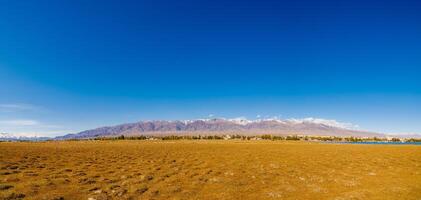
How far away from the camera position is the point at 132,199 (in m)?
15.7

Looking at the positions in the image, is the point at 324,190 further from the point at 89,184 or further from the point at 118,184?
the point at 89,184

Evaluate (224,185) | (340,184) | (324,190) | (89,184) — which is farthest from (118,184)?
(340,184)

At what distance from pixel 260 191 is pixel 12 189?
54.9 ft

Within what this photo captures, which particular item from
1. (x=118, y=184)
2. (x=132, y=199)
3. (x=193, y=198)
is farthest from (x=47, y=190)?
(x=193, y=198)

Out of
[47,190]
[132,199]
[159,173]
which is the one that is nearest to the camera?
[132,199]

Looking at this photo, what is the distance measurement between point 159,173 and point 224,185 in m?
7.94

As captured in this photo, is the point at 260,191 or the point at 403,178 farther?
the point at 403,178

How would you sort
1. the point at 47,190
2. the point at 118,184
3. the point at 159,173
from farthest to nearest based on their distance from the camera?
the point at 159,173 < the point at 118,184 < the point at 47,190

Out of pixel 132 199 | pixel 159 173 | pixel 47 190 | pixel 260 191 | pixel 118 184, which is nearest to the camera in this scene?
pixel 132 199

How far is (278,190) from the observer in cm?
1875

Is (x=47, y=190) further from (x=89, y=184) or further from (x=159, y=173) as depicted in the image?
(x=159, y=173)

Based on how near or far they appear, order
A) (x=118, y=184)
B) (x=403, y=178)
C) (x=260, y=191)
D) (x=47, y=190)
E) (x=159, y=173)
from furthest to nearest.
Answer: (x=159, y=173) → (x=403, y=178) → (x=118, y=184) → (x=260, y=191) → (x=47, y=190)

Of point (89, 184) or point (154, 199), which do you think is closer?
point (154, 199)

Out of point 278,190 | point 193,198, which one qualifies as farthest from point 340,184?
point 193,198
